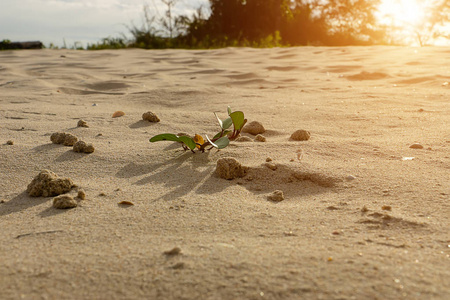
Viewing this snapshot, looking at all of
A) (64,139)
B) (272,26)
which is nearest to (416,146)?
(64,139)

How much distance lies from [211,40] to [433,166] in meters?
10.4

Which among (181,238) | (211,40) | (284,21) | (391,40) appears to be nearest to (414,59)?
(181,238)

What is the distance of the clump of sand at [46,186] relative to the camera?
4.60ft

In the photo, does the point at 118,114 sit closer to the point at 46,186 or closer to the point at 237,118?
the point at 237,118

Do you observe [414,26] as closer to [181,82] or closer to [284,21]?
[284,21]

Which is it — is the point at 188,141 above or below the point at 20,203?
above

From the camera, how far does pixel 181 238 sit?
43.8 inches

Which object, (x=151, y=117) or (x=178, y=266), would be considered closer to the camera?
(x=178, y=266)

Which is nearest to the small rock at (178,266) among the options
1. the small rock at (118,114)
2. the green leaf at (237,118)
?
the green leaf at (237,118)

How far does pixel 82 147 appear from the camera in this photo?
A: 1808 millimetres

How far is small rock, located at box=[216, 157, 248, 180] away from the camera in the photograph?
1553 millimetres

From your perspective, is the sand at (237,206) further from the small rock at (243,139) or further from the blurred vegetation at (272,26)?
the blurred vegetation at (272,26)

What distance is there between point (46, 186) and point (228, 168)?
610 mm

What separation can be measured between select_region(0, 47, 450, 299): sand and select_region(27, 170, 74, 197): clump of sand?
0.10ft
